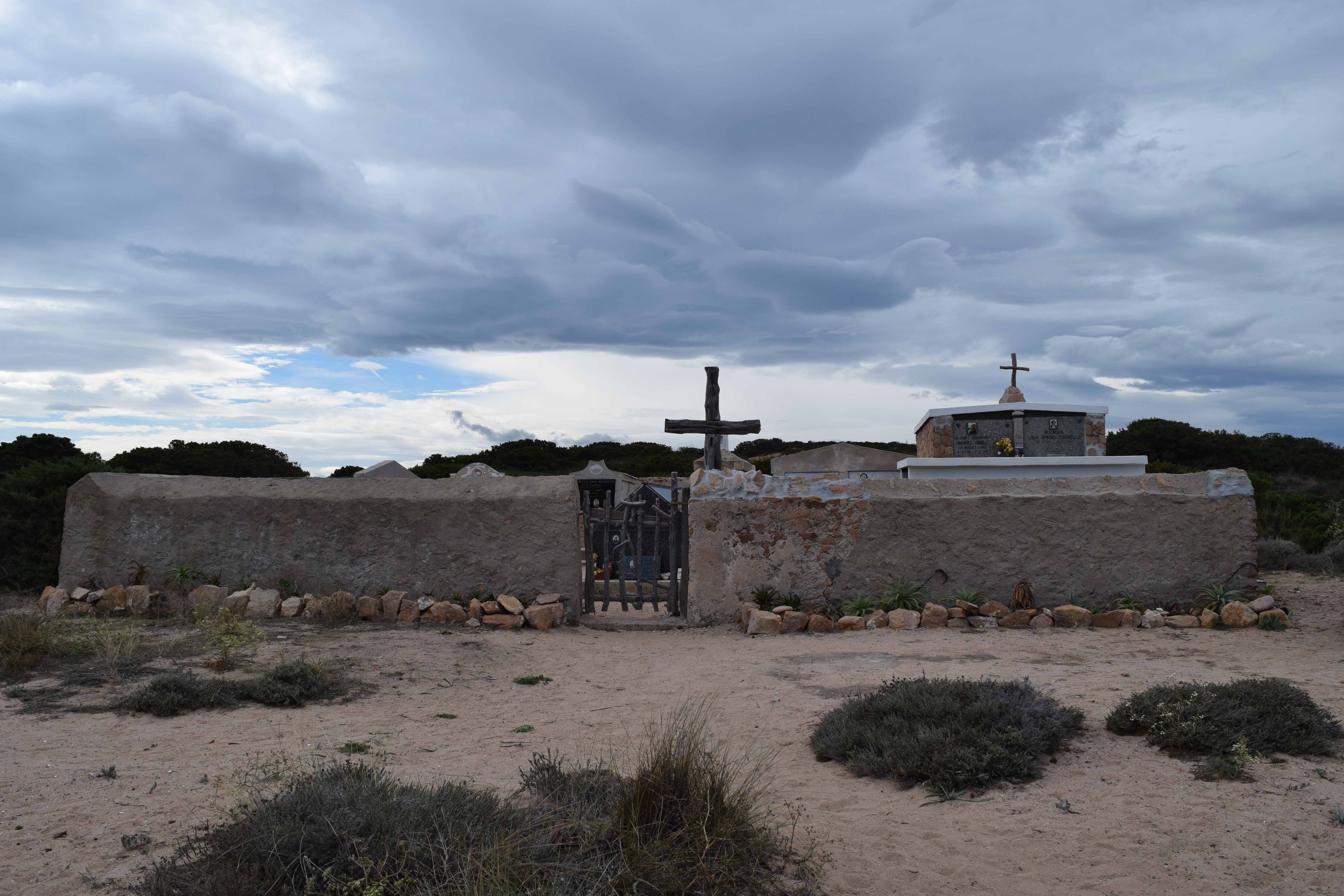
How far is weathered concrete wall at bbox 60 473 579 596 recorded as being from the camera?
910 centimetres

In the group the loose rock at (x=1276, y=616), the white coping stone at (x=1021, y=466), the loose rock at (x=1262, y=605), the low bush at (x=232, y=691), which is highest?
the white coping stone at (x=1021, y=466)

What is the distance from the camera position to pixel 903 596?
8.91 metres

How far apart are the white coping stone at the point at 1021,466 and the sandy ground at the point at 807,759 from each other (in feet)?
16.1

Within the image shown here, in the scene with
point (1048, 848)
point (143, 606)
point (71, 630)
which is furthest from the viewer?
point (143, 606)

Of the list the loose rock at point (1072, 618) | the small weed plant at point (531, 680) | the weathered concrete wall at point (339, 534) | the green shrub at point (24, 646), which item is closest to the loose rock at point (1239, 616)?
the loose rock at point (1072, 618)

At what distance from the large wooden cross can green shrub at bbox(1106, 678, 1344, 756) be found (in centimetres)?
809

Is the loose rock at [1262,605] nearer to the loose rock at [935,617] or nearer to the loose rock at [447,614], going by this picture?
the loose rock at [935,617]

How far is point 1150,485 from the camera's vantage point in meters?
9.06

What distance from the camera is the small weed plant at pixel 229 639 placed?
6.29 metres

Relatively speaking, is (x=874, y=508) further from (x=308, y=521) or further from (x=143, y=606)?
(x=143, y=606)

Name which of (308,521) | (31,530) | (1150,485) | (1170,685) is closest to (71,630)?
(308,521)

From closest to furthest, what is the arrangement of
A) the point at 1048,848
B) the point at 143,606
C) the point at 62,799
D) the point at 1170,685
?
the point at 1048,848 < the point at 62,799 < the point at 1170,685 < the point at 143,606

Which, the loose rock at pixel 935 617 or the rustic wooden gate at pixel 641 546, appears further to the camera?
the rustic wooden gate at pixel 641 546

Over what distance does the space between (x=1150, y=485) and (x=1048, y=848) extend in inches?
272
